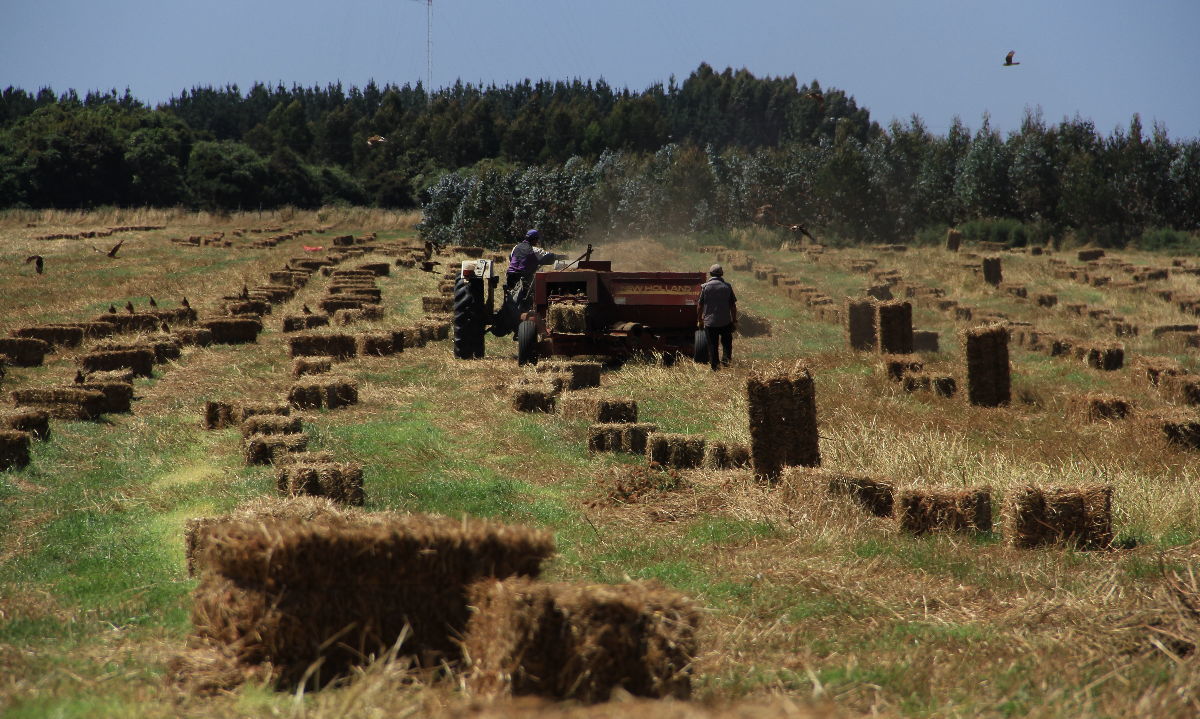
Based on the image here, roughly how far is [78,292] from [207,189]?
6110 cm

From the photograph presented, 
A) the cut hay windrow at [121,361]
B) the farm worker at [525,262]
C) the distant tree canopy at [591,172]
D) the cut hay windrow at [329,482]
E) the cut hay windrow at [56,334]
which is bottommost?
the cut hay windrow at [329,482]

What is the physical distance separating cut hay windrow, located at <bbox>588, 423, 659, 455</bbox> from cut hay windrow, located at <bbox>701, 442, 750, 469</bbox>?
87cm

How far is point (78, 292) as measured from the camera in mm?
31219

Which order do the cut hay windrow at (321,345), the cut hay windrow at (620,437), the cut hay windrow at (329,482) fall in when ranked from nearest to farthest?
the cut hay windrow at (329,482) < the cut hay windrow at (620,437) < the cut hay windrow at (321,345)

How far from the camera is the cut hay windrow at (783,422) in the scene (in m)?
11.4

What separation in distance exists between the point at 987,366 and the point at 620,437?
6.60m

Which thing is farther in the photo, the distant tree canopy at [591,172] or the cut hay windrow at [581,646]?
the distant tree canopy at [591,172]

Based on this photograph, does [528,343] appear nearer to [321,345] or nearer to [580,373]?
[580,373]

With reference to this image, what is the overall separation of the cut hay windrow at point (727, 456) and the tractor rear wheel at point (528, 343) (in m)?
7.52

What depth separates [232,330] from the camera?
75.4 feet

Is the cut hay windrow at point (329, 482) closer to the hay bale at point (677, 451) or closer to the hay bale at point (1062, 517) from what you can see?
the hay bale at point (677, 451)

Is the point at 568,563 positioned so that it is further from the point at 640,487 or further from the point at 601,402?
the point at 601,402

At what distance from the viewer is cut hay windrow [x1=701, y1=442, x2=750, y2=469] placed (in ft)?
39.4

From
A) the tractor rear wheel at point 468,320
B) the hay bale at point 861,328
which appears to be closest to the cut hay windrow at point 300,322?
the tractor rear wheel at point 468,320
